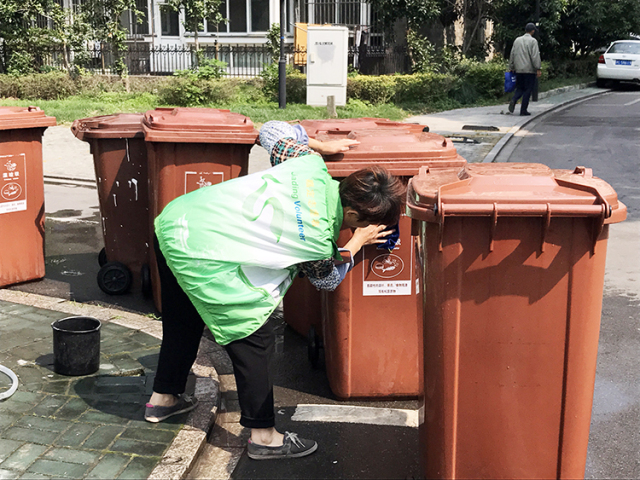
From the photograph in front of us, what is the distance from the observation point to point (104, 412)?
3.92m

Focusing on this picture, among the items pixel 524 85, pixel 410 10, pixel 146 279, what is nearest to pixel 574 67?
pixel 410 10

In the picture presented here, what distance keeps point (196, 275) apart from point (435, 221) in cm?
104

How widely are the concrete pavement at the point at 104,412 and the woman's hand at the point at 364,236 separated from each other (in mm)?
1034

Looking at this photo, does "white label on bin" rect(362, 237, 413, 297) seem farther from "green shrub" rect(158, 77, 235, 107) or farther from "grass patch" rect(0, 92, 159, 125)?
"green shrub" rect(158, 77, 235, 107)

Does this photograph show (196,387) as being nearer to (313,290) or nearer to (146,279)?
(313,290)

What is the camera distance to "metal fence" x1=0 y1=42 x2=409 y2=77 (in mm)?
21719

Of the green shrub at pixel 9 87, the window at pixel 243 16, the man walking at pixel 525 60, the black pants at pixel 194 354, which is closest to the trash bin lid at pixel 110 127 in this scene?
the black pants at pixel 194 354

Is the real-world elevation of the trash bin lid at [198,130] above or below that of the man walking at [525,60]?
below

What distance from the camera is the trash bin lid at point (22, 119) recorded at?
19.1ft

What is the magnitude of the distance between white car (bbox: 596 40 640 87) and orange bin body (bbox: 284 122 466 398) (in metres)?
21.1

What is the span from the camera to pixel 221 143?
5.16 meters

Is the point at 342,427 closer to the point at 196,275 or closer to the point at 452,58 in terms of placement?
the point at 196,275

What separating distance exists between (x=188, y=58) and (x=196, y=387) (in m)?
20.5

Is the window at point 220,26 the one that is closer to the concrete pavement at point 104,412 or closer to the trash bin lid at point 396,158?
the concrete pavement at point 104,412
